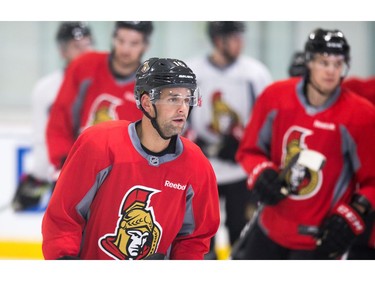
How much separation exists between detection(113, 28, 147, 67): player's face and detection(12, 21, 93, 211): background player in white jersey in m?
0.76

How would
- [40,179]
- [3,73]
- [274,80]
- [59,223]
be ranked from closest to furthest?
[59,223] < [274,80] < [40,179] < [3,73]

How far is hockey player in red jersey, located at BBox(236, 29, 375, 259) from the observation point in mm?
3334

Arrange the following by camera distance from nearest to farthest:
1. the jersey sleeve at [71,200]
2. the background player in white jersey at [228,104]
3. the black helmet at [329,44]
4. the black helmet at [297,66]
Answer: the jersey sleeve at [71,200] < the black helmet at [329,44] < the black helmet at [297,66] < the background player in white jersey at [228,104]

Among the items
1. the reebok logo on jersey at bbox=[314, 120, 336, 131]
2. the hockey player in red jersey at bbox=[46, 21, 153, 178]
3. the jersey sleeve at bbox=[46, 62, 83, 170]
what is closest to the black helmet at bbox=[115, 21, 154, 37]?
the hockey player in red jersey at bbox=[46, 21, 153, 178]

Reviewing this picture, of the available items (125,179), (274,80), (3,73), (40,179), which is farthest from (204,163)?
(3,73)

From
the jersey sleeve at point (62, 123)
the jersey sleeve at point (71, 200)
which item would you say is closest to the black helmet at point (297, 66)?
the jersey sleeve at point (62, 123)

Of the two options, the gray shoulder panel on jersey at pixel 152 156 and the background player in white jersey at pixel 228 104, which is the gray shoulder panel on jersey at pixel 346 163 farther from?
the gray shoulder panel on jersey at pixel 152 156

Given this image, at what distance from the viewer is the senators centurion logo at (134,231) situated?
8.98 feet

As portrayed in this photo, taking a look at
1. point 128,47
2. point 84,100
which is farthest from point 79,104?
point 128,47

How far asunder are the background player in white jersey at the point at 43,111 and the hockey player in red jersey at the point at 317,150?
115 cm
